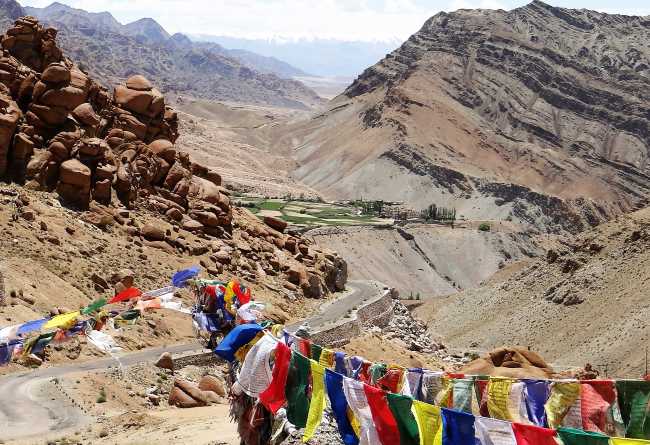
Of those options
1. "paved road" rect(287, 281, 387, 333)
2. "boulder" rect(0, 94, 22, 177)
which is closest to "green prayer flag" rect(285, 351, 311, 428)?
"paved road" rect(287, 281, 387, 333)

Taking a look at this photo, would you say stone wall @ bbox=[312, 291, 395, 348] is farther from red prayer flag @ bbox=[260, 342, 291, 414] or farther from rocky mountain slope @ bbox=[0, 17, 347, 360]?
red prayer flag @ bbox=[260, 342, 291, 414]

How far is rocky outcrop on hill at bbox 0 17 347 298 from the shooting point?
136 feet

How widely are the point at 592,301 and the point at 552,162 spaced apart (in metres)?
133

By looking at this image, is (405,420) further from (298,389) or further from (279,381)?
(279,381)

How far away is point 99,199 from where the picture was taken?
43.1 meters

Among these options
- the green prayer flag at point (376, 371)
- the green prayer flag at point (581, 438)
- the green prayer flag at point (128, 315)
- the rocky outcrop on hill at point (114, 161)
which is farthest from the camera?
the rocky outcrop on hill at point (114, 161)

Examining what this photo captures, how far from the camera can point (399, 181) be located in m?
171

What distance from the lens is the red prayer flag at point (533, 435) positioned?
1032 cm

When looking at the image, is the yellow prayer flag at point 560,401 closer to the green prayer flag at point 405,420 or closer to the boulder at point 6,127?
the green prayer flag at point 405,420

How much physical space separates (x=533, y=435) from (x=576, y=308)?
50104mm

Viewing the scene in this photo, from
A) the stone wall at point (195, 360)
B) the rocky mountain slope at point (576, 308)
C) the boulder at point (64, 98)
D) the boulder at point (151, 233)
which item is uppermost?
the boulder at point (64, 98)

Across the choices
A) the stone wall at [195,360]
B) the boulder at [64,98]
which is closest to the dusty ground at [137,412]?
the stone wall at [195,360]

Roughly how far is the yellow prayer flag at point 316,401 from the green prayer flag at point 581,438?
13.9ft

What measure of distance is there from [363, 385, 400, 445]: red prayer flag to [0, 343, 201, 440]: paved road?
12855 millimetres
